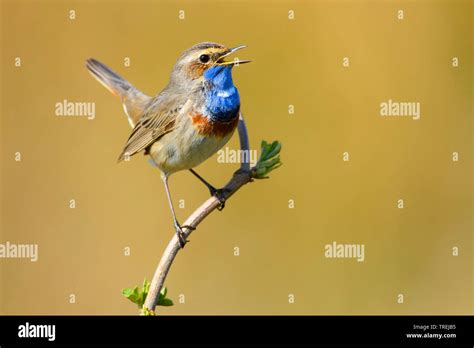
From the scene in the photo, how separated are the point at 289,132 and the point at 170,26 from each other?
2180 mm

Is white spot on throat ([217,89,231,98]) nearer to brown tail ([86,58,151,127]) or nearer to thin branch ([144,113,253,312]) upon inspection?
brown tail ([86,58,151,127])

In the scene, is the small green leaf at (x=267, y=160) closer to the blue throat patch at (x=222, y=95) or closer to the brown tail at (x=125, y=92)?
the blue throat patch at (x=222, y=95)

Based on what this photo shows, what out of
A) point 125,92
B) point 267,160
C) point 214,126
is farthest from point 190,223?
point 125,92

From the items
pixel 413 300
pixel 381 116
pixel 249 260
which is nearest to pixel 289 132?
pixel 381 116

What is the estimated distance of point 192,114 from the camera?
223 inches

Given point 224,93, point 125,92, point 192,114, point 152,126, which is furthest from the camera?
point 125,92

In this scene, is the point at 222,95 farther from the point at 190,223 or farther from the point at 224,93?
the point at 190,223

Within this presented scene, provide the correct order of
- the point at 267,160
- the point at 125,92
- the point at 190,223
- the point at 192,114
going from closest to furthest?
the point at 190,223 → the point at 267,160 → the point at 192,114 → the point at 125,92

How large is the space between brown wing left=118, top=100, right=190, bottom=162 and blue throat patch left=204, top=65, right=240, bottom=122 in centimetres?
33

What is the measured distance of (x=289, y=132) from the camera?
916 centimetres

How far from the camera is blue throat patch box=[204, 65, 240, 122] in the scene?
5.41 m

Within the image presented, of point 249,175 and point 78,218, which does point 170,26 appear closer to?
point 78,218

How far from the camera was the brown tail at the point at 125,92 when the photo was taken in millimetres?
7000

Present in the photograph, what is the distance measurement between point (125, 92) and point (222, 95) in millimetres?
2139
